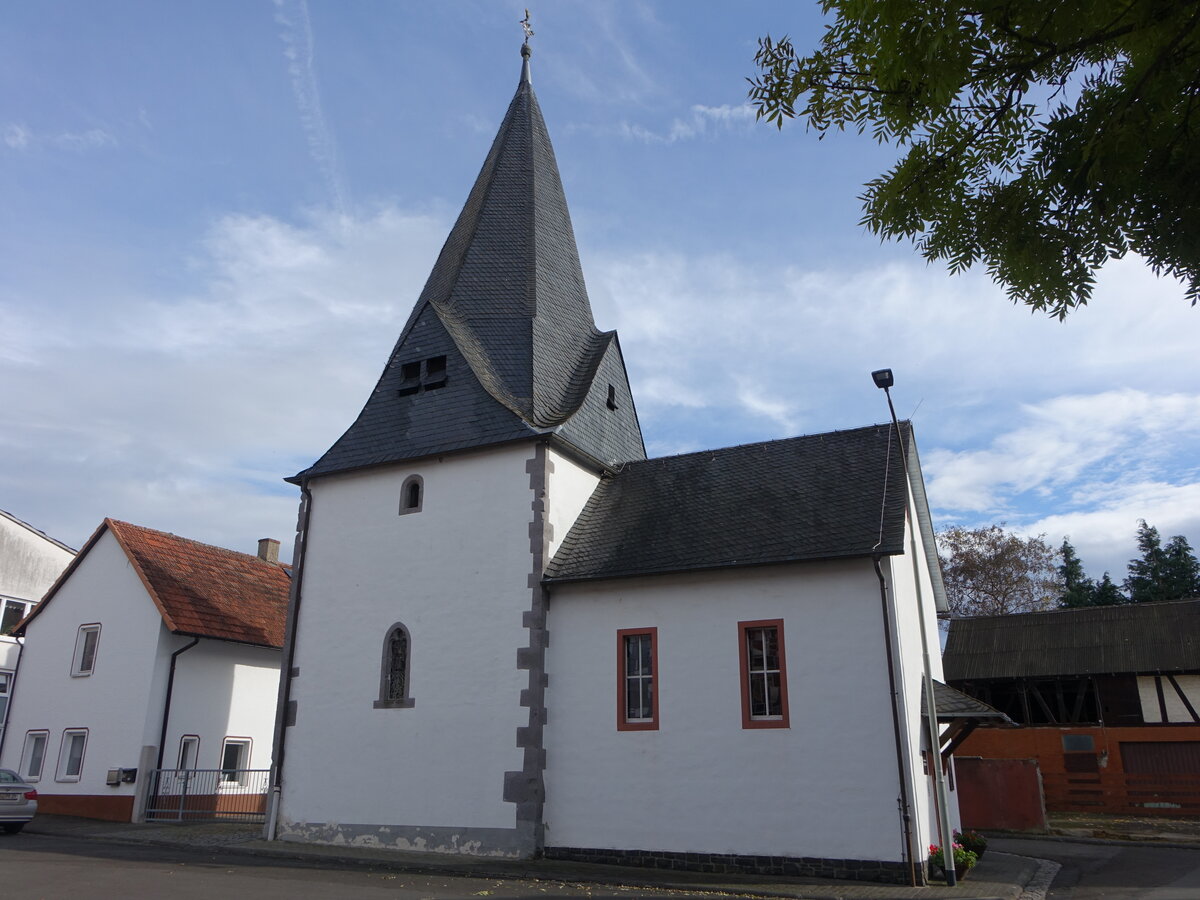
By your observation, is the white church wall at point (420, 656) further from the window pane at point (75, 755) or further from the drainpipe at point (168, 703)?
the window pane at point (75, 755)

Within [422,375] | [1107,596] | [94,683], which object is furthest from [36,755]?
[1107,596]

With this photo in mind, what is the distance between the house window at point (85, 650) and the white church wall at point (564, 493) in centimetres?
1321

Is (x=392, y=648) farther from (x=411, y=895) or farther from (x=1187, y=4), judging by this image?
(x=1187, y=4)

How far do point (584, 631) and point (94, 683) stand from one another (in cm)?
1370

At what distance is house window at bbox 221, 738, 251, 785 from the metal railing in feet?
0.08

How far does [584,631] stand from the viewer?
15211 mm

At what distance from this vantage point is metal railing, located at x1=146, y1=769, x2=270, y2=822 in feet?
66.3

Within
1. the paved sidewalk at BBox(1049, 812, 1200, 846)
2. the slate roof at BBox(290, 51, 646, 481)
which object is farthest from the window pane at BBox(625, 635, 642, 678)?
the paved sidewalk at BBox(1049, 812, 1200, 846)

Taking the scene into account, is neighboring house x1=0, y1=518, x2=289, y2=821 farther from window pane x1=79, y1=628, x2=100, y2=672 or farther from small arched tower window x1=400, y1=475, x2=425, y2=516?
small arched tower window x1=400, y1=475, x2=425, y2=516

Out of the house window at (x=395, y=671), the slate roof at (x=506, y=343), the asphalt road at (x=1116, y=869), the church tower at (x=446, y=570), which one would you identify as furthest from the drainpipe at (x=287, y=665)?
the asphalt road at (x=1116, y=869)

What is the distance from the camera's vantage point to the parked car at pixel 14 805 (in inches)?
698

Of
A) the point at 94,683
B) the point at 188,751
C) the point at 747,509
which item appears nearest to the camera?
the point at 747,509

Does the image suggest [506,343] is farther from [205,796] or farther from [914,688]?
[205,796]

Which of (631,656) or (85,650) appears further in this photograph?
(85,650)
